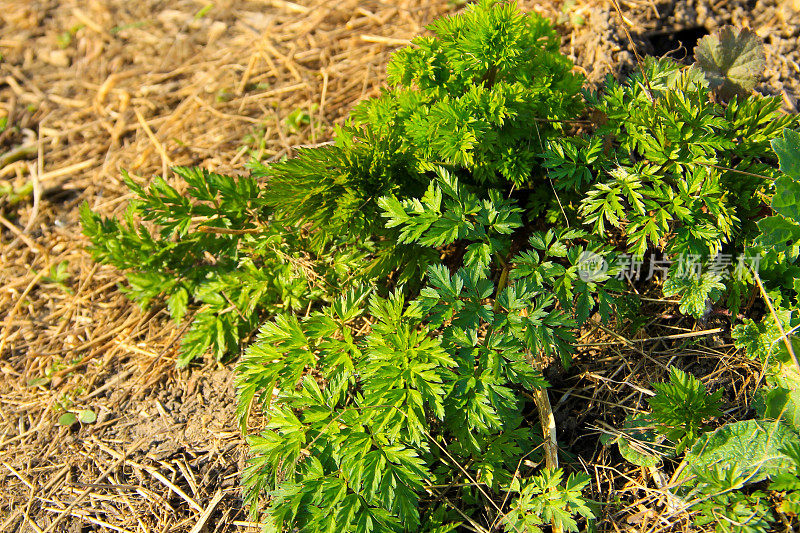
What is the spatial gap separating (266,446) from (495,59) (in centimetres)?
167

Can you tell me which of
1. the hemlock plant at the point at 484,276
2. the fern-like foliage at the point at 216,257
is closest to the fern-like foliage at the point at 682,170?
the hemlock plant at the point at 484,276

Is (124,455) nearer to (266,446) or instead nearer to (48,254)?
(266,446)

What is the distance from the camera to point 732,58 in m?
2.69

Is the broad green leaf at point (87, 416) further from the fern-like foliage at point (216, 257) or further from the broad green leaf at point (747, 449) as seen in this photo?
the broad green leaf at point (747, 449)

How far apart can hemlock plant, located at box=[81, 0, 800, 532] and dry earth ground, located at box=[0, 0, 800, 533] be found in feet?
1.00

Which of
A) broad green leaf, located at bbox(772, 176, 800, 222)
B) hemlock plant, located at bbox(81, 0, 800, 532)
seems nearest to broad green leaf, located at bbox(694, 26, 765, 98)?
hemlock plant, located at bbox(81, 0, 800, 532)

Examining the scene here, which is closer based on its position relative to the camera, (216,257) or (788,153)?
(788,153)

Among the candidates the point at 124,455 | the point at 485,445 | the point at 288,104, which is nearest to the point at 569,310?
the point at 485,445

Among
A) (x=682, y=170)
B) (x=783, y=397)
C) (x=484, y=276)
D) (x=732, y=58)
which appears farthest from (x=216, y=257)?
(x=732, y=58)

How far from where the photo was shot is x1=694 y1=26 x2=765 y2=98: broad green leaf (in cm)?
266

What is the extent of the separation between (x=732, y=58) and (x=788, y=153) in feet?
2.57

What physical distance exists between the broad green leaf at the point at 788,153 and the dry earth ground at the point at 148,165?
2.48 feet

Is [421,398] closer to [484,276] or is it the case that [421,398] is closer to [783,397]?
[484,276]

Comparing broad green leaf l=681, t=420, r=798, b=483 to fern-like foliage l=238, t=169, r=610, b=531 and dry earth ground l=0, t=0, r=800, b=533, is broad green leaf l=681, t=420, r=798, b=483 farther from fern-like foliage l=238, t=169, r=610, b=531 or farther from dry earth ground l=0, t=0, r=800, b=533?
fern-like foliage l=238, t=169, r=610, b=531
